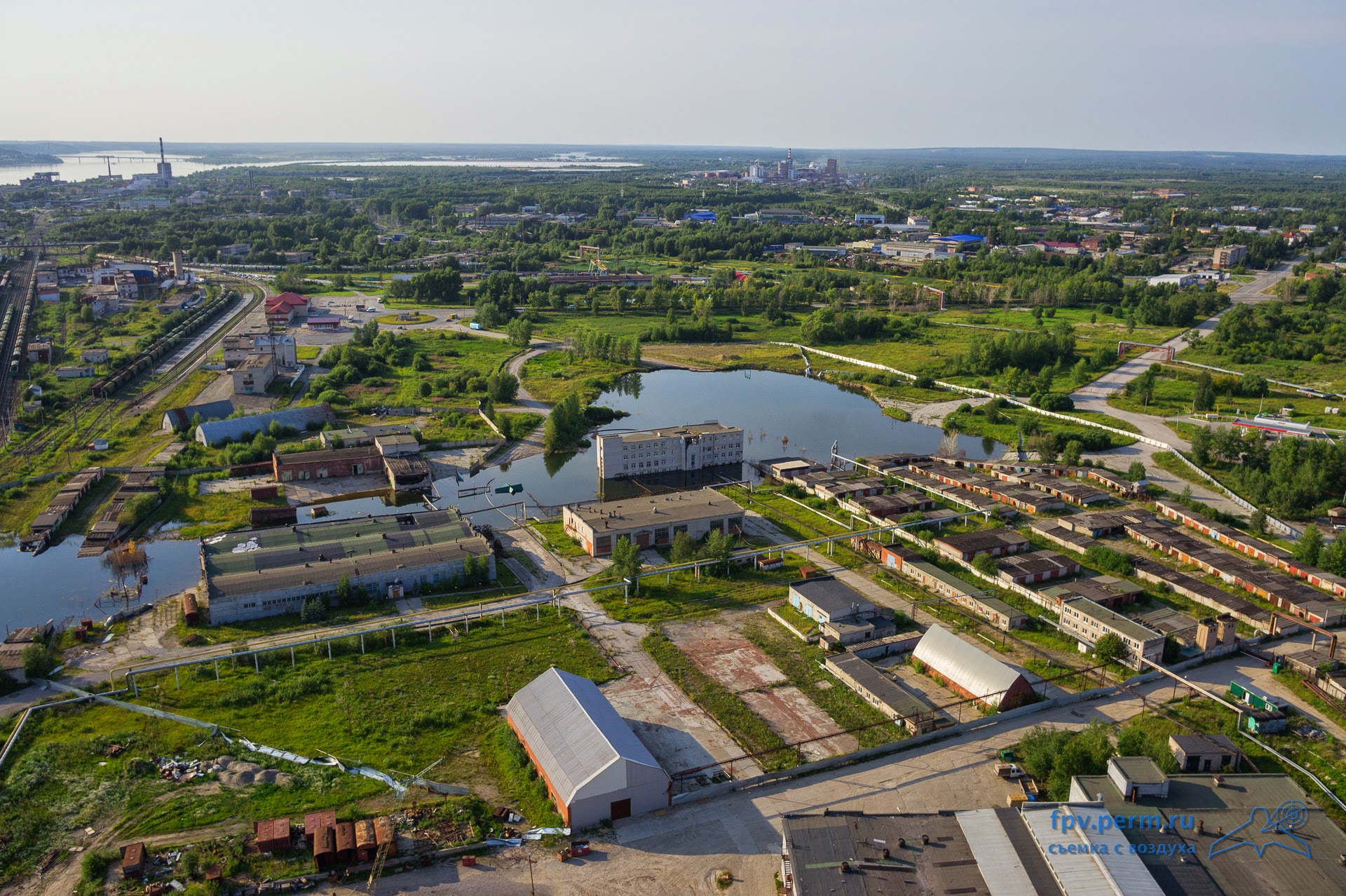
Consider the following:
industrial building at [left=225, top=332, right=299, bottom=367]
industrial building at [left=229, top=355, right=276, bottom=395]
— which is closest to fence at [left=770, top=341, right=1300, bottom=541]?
industrial building at [left=225, top=332, right=299, bottom=367]

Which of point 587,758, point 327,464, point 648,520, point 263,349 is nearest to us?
point 587,758

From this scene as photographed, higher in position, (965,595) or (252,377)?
(252,377)

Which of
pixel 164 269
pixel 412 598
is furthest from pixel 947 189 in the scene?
pixel 412 598

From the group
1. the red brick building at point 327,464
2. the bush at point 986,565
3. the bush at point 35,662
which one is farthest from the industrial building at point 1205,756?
the red brick building at point 327,464

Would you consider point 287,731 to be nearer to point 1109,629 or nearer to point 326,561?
point 326,561

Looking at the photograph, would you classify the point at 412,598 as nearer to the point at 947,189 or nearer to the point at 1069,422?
the point at 1069,422

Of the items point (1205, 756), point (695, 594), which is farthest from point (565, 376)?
point (1205, 756)

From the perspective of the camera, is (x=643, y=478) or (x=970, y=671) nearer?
(x=970, y=671)

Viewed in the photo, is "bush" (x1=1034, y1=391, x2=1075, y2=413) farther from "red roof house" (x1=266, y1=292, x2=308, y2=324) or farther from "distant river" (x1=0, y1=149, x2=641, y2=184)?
"distant river" (x1=0, y1=149, x2=641, y2=184)
